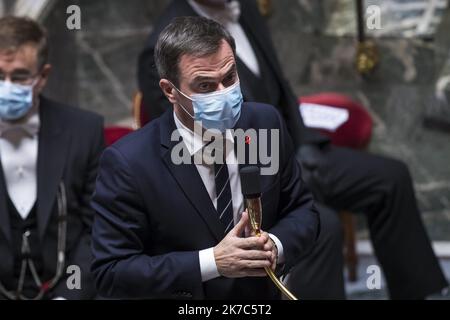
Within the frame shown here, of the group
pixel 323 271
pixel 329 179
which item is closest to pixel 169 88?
pixel 323 271

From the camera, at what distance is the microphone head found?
284 cm

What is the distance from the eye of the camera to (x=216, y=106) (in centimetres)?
301

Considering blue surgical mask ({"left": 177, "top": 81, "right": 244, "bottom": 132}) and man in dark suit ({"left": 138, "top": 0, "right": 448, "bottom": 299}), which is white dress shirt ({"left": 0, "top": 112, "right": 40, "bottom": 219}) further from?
blue surgical mask ({"left": 177, "top": 81, "right": 244, "bottom": 132})

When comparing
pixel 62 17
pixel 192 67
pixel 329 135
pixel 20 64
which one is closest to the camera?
pixel 192 67

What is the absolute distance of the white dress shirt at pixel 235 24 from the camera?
4387 mm

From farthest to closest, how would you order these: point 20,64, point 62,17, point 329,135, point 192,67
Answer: point 62,17, point 329,135, point 20,64, point 192,67

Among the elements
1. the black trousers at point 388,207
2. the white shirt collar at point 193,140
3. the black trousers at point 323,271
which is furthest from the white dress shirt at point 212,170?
the black trousers at point 388,207

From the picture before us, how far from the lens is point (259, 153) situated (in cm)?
317

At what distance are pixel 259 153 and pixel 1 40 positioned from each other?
1.29 meters

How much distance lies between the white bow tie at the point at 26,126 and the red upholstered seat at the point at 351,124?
1.74 m

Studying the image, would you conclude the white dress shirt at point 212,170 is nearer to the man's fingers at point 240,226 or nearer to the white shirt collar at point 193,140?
the white shirt collar at point 193,140

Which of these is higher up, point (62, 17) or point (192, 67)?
point (192, 67)

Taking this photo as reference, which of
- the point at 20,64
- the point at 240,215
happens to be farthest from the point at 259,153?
the point at 20,64
